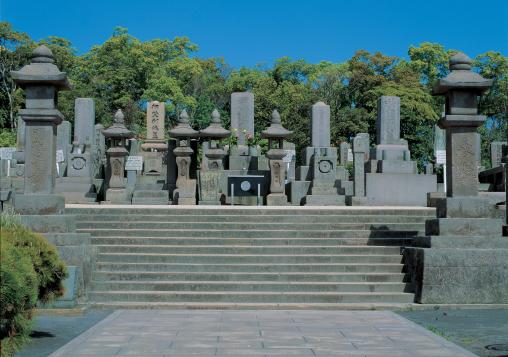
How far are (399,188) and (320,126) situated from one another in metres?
6.66

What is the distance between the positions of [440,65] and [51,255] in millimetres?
49560

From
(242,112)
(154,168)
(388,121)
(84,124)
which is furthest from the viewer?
(242,112)

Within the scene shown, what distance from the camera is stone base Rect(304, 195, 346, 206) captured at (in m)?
23.4

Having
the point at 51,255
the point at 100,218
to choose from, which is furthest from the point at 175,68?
the point at 51,255

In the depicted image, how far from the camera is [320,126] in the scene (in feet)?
96.4

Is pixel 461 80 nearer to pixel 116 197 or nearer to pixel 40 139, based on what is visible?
pixel 40 139

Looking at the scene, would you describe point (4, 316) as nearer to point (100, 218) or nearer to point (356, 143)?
point (100, 218)

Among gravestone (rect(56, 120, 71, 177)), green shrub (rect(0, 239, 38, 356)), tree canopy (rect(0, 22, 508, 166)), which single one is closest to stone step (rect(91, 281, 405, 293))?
green shrub (rect(0, 239, 38, 356))

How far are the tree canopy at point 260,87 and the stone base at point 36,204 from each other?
33899 millimetres

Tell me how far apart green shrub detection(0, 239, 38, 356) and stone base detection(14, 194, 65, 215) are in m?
5.41

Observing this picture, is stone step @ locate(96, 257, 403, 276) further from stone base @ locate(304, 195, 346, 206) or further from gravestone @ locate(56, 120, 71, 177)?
gravestone @ locate(56, 120, 71, 177)

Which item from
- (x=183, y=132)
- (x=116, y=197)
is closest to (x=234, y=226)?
(x=116, y=197)

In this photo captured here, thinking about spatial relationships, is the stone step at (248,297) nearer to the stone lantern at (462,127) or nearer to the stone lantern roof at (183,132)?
the stone lantern at (462,127)

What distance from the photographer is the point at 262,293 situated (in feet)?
38.3
